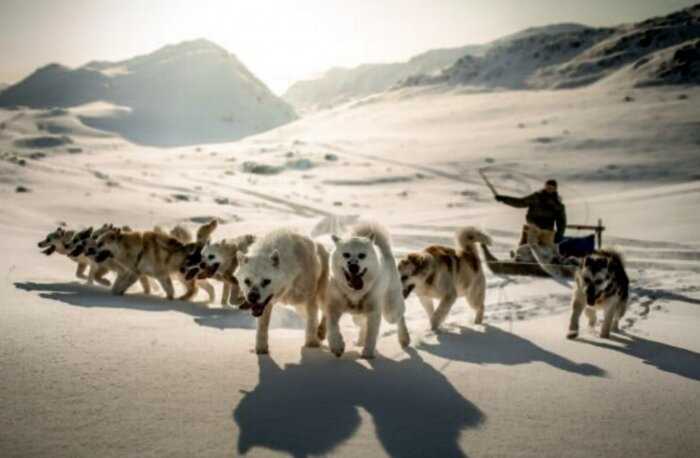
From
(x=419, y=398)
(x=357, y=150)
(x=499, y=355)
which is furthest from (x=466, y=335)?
(x=357, y=150)

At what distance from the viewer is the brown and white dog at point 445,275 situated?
6984mm

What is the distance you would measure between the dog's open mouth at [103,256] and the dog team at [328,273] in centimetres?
2

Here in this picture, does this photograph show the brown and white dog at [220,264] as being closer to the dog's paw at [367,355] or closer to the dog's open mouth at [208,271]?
the dog's open mouth at [208,271]

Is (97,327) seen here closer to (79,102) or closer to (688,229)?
(688,229)

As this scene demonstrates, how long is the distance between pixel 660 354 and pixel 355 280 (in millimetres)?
3596

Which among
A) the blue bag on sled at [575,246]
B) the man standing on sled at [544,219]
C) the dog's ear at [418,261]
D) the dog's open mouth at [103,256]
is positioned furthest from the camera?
the blue bag on sled at [575,246]

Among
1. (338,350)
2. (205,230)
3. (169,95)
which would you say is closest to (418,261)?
(338,350)

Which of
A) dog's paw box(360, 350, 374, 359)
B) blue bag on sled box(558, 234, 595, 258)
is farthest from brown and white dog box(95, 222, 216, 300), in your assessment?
blue bag on sled box(558, 234, 595, 258)

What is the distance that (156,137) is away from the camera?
242 feet

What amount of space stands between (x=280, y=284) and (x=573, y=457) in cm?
287

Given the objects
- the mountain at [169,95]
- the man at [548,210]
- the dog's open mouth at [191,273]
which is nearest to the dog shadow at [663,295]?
the man at [548,210]

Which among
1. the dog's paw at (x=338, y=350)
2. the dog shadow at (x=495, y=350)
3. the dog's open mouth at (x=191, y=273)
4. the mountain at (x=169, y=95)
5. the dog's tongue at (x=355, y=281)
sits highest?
the mountain at (x=169, y=95)

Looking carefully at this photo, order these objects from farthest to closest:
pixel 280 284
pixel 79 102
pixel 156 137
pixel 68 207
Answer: pixel 79 102
pixel 156 137
pixel 68 207
pixel 280 284

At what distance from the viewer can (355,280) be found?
492cm
